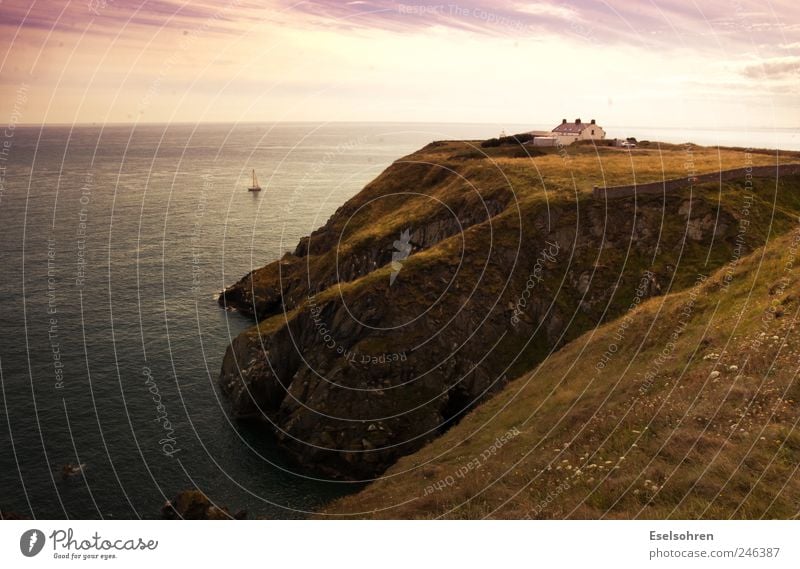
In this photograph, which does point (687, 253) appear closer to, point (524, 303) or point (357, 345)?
point (524, 303)

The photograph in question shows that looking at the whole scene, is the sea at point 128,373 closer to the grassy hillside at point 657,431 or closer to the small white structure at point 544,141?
the grassy hillside at point 657,431

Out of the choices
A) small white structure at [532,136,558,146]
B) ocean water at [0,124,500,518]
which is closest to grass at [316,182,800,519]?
ocean water at [0,124,500,518]

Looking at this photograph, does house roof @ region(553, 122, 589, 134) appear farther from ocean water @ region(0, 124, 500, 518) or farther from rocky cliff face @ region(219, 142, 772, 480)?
ocean water @ region(0, 124, 500, 518)

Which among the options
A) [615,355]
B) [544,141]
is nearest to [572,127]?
[544,141]

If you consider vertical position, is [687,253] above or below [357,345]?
above
